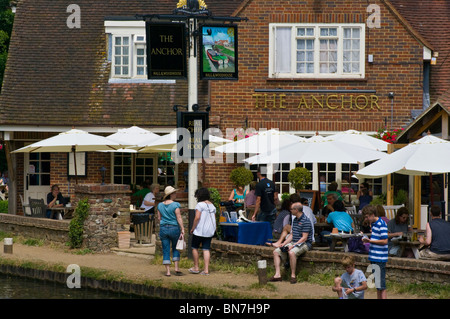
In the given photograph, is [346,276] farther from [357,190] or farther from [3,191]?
[3,191]

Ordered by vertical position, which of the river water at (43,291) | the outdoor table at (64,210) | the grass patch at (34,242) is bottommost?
the river water at (43,291)

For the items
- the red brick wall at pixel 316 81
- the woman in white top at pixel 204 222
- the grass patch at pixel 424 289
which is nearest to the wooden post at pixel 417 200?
the red brick wall at pixel 316 81

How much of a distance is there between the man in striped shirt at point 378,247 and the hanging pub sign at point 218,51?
4903 millimetres

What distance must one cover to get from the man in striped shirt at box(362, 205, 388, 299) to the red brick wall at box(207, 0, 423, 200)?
34.4 feet

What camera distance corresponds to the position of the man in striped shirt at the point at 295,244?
13.9m

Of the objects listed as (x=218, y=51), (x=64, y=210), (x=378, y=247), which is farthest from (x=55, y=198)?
(x=378, y=247)

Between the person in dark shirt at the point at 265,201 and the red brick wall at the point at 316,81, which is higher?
the red brick wall at the point at 316,81

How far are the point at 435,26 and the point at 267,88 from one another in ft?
18.4

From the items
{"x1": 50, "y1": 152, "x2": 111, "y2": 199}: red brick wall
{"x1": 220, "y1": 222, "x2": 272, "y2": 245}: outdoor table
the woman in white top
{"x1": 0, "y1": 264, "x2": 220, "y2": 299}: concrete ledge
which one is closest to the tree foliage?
{"x1": 50, "y1": 152, "x2": 111, "y2": 199}: red brick wall

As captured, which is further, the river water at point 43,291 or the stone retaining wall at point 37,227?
the stone retaining wall at point 37,227

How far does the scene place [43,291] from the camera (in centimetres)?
1479

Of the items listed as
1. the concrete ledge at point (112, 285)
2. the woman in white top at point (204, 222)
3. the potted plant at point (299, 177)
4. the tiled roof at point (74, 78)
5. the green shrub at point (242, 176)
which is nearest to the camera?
the concrete ledge at point (112, 285)

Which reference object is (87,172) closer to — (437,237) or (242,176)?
(242,176)

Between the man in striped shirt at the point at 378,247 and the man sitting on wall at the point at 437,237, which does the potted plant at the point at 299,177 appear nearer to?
the man sitting on wall at the point at 437,237
